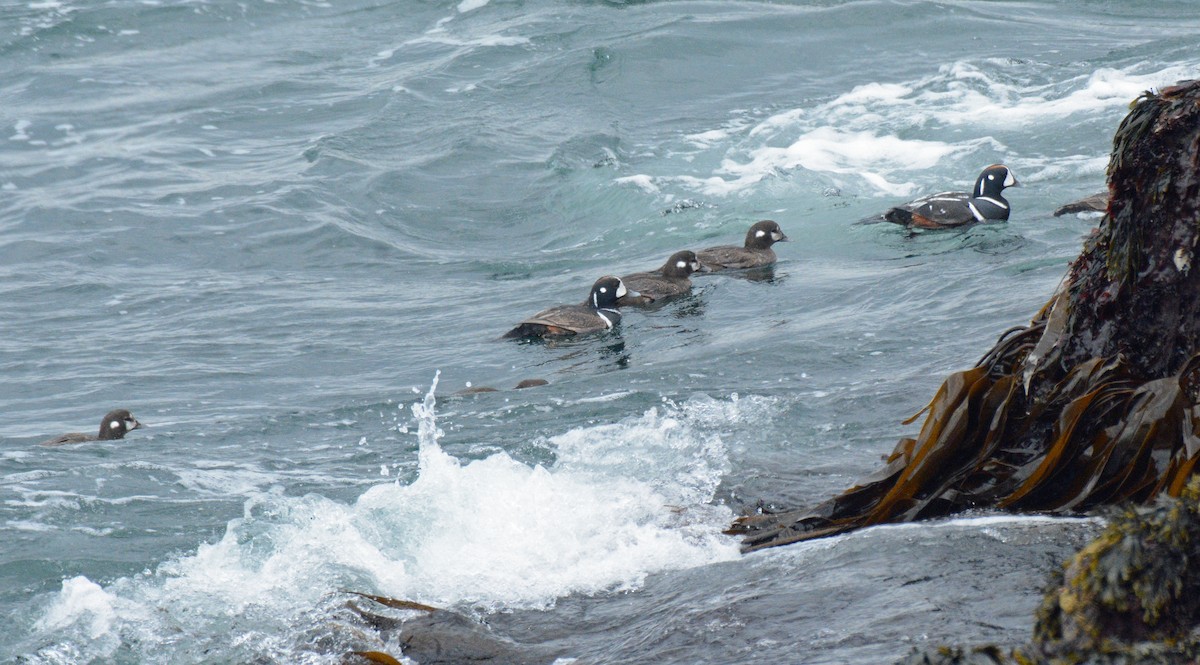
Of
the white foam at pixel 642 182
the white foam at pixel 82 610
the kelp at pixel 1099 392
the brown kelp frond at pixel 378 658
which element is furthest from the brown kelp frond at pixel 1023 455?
the white foam at pixel 642 182

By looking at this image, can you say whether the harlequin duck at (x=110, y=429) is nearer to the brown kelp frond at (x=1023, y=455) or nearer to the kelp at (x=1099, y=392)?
the brown kelp frond at (x=1023, y=455)

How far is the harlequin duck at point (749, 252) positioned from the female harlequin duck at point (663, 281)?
46 cm

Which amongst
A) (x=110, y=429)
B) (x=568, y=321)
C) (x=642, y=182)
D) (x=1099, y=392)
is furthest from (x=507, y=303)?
(x=1099, y=392)

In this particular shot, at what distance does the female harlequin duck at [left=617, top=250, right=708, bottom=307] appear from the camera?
452 inches

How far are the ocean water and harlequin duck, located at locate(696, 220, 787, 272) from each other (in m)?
0.31

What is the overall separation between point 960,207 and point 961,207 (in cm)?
2

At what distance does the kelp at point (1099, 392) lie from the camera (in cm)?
411

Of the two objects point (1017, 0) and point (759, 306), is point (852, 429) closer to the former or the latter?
point (759, 306)

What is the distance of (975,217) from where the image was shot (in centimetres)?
1188

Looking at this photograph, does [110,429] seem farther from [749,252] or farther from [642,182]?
[642,182]

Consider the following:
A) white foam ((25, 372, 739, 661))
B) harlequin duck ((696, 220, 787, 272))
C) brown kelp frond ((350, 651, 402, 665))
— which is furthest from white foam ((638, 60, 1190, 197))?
brown kelp frond ((350, 651, 402, 665))

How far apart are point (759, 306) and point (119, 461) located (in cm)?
557

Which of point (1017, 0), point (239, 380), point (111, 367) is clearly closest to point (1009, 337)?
point (239, 380)

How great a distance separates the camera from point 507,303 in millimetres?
11953
